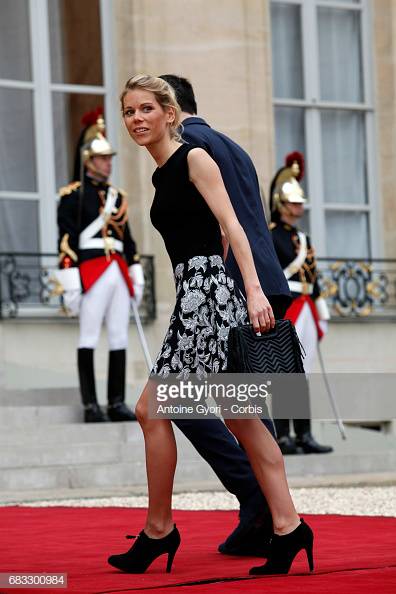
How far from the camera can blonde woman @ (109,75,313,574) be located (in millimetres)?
4512

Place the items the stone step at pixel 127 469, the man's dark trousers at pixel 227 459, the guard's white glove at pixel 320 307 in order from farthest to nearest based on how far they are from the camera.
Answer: the guard's white glove at pixel 320 307 → the stone step at pixel 127 469 → the man's dark trousers at pixel 227 459

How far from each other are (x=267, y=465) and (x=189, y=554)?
810mm

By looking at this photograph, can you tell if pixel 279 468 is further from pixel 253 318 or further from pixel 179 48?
pixel 179 48

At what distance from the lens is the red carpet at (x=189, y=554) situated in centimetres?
426

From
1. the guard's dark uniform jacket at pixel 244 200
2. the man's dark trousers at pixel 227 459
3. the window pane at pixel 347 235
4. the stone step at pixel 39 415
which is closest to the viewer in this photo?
the guard's dark uniform jacket at pixel 244 200

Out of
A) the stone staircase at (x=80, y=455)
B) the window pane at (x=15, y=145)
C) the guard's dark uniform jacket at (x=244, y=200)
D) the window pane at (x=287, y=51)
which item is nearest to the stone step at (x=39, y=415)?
the stone staircase at (x=80, y=455)

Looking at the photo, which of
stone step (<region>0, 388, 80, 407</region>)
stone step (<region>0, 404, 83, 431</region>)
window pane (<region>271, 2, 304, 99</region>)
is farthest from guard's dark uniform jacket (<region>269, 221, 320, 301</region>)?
window pane (<region>271, 2, 304, 99</region>)

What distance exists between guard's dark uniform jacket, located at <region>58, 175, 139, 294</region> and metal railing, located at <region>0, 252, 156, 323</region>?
7.73ft

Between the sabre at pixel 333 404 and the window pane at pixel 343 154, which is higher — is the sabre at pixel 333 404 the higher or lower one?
the lower one

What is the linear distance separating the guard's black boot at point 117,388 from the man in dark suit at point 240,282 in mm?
5117

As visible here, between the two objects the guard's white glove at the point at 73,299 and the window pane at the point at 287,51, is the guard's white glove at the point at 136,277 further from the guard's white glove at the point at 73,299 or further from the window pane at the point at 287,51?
the window pane at the point at 287,51

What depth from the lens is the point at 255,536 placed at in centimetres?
495

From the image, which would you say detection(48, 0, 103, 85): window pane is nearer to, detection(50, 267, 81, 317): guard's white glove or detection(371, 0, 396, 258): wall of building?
detection(371, 0, 396, 258): wall of building

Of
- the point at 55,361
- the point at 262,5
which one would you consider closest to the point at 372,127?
the point at 262,5
